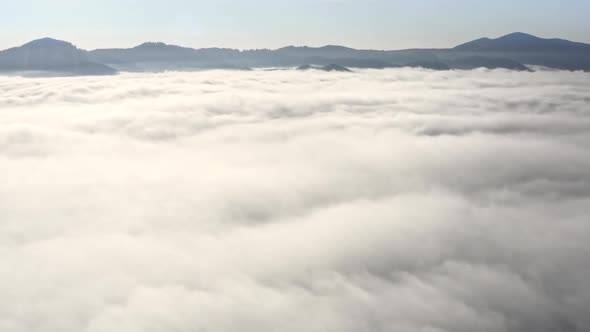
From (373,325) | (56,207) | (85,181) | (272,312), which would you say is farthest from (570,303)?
(85,181)

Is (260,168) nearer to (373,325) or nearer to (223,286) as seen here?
(223,286)

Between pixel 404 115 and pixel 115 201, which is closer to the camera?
pixel 115 201

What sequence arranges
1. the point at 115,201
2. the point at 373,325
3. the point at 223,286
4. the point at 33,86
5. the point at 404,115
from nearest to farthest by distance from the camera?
the point at 373,325 < the point at 223,286 < the point at 115,201 < the point at 404,115 < the point at 33,86

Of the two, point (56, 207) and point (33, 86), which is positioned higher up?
point (33, 86)

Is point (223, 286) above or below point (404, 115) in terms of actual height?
below

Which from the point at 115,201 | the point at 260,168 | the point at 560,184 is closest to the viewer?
the point at 115,201

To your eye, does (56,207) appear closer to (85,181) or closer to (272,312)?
(85,181)

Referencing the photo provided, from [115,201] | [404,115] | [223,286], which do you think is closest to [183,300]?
[223,286]

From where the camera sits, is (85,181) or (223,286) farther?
(85,181)

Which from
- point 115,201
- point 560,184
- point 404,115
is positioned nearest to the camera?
point 115,201
